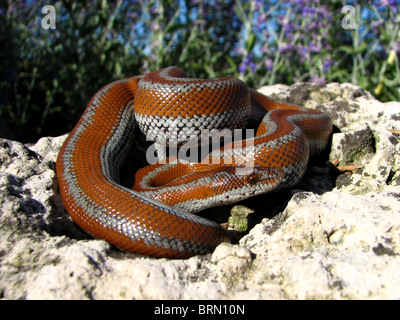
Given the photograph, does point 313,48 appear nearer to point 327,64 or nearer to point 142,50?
point 327,64

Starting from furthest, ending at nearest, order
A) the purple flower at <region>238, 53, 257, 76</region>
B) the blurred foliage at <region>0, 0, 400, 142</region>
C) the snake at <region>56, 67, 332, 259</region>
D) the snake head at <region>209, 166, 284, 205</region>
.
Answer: the purple flower at <region>238, 53, 257, 76</region> < the blurred foliage at <region>0, 0, 400, 142</region> < the snake head at <region>209, 166, 284, 205</region> < the snake at <region>56, 67, 332, 259</region>

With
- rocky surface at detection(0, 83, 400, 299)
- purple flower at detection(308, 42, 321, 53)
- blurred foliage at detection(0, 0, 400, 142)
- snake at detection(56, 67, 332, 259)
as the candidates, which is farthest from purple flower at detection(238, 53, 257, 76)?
rocky surface at detection(0, 83, 400, 299)

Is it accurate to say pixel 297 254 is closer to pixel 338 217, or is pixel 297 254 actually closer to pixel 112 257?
pixel 338 217

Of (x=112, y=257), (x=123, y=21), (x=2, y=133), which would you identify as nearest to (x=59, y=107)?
(x=2, y=133)

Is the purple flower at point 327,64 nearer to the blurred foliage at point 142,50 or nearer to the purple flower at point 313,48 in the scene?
the blurred foliage at point 142,50

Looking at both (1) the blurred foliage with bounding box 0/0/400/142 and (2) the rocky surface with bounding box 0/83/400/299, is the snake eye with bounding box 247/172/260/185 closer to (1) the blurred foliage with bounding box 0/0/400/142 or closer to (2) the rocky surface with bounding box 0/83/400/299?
(2) the rocky surface with bounding box 0/83/400/299

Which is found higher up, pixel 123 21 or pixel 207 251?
pixel 123 21
